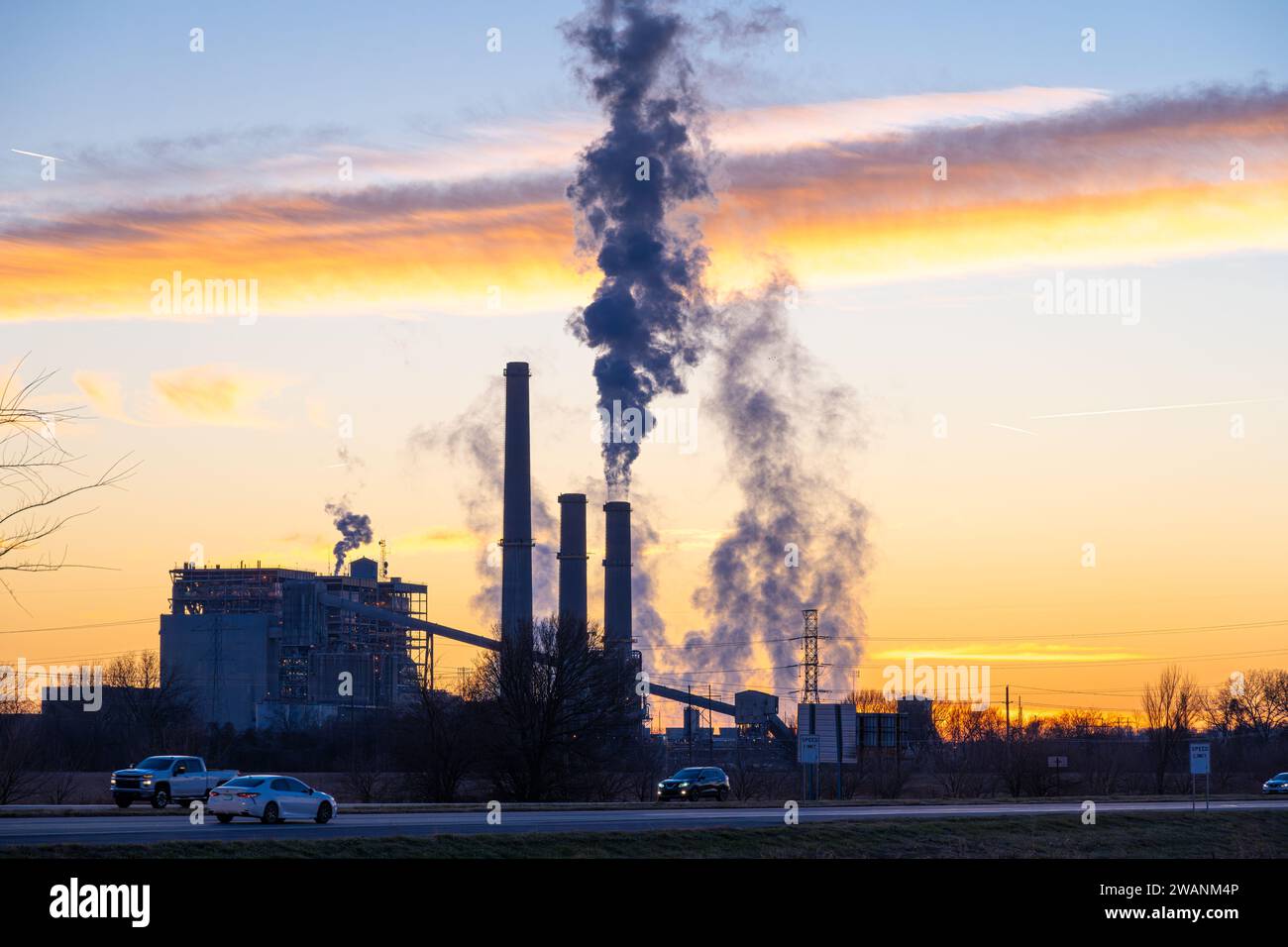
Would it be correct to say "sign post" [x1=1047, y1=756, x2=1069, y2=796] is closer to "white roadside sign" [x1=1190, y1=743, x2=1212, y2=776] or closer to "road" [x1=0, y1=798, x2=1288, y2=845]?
"road" [x1=0, y1=798, x2=1288, y2=845]

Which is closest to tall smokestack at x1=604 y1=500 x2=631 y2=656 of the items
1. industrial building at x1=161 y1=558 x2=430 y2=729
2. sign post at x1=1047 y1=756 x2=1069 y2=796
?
industrial building at x1=161 y1=558 x2=430 y2=729

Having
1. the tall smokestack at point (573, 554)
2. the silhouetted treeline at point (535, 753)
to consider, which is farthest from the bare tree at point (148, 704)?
the tall smokestack at point (573, 554)

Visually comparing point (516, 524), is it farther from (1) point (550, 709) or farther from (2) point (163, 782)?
(2) point (163, 782)

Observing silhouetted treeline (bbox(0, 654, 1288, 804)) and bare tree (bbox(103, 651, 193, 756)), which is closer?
silhouetted treeline (bbox(0, 654, 1288, 804))

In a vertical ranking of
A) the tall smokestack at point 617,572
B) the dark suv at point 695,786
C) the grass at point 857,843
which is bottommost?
the dark suv at point 695,786

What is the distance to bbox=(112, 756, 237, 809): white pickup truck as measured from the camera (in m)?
50.2

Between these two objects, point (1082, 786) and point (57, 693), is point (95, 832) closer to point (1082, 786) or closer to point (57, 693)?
point (1082, 786)

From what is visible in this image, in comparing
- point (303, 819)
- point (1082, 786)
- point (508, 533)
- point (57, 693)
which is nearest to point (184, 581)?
point (57, 693)

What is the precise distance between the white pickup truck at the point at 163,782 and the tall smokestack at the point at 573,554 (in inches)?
1915

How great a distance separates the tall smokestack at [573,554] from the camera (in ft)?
334

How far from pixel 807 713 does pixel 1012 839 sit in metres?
23.2

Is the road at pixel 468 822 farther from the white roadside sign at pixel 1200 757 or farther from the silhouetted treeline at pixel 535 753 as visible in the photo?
the silhouetted treeline at pixel 535 753

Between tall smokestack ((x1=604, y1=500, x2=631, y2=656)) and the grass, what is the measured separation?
Result: 58863 mm
